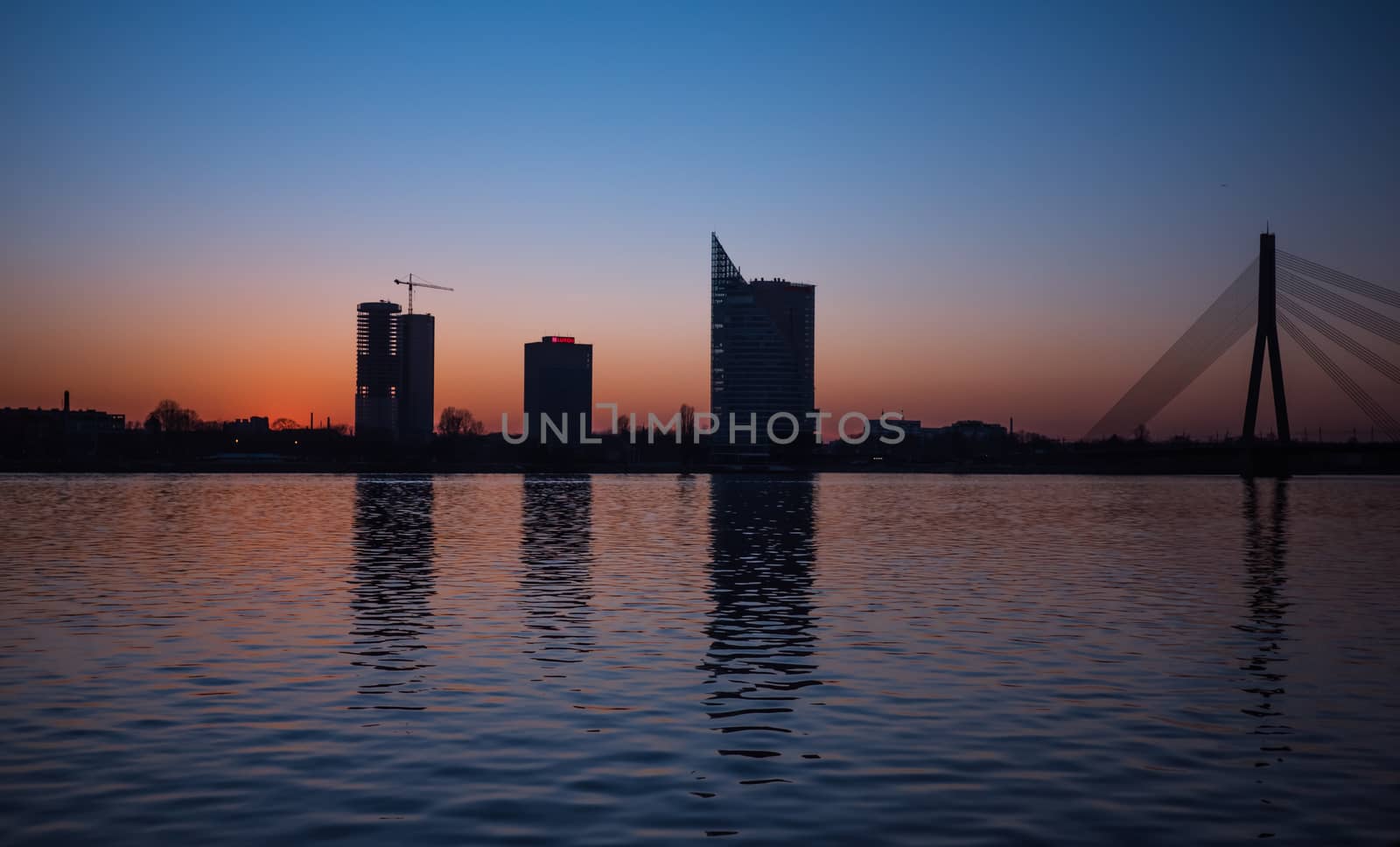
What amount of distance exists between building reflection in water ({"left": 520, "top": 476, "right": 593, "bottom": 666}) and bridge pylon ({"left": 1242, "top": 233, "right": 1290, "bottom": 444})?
289ft

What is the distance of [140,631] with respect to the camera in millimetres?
23094

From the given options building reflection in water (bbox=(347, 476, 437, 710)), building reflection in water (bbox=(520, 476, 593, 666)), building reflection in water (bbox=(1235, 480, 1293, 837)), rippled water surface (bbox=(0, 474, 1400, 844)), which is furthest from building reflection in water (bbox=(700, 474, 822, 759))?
building reflection in water (bbox=(1235, 480, 1293, 837))

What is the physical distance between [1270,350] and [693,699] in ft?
411

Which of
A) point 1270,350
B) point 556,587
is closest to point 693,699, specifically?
point 556,587

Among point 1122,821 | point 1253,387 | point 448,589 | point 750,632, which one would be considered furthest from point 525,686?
Answer: point 1253,387

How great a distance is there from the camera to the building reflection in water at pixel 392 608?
1809 centimetres

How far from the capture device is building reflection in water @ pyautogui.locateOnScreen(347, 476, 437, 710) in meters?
18.1

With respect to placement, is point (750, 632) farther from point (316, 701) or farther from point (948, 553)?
point (948, 553)

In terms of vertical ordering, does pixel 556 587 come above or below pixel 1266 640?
above

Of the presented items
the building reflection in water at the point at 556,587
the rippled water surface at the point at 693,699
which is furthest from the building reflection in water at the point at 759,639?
the building reflection in water at the point at 556,587

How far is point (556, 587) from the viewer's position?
103 ft

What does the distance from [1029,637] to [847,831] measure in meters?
13.2

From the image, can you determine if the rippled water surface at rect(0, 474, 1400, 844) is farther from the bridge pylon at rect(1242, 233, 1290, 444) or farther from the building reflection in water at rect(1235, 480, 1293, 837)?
the bridge pylon at rect(1242, 233, 1290, 444)

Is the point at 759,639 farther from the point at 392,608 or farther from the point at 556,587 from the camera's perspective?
the point at 556,587
